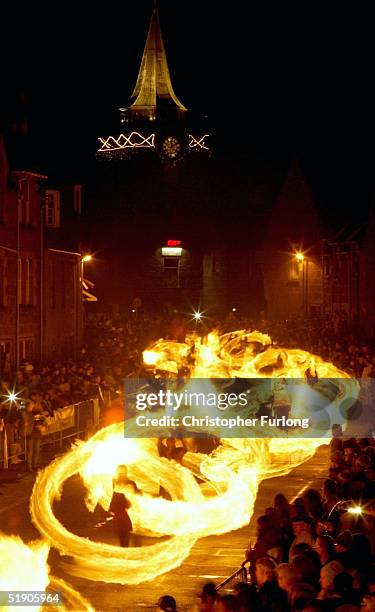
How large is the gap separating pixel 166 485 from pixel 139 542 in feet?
13.0

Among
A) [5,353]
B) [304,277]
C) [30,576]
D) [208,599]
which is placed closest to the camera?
[208,599]

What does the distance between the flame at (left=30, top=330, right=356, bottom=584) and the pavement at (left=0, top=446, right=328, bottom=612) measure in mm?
210

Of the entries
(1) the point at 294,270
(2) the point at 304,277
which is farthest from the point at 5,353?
(1) the point at 294,270

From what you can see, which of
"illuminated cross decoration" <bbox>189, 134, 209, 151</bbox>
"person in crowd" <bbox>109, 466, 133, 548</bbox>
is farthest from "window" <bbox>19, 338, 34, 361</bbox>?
"illuminated cross decoration" <bbox>189, 134, 209, 151</bbox>

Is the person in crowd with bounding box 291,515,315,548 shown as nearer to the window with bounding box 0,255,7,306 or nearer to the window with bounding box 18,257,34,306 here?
the window with bounding box 0,255,7,306

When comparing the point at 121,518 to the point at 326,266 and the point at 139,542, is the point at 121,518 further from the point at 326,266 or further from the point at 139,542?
the point at 326,266

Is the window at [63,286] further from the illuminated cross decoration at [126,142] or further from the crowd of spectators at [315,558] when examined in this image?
the crowd of spectators at [315,558]

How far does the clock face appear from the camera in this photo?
217 ft

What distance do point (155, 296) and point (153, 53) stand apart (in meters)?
15.4

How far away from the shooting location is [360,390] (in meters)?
30.8

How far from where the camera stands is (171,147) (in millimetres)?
66125

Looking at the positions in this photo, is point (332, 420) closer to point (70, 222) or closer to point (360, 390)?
point (360, 390)

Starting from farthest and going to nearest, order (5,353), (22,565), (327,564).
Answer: (5,353) → (22,565) → (327,564)

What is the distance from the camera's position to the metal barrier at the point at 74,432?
2298cm
